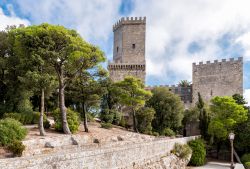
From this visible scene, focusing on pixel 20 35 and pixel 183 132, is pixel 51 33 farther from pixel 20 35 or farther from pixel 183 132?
pixel 183 132

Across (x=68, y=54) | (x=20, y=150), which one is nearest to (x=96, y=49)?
(x=68, y=54)

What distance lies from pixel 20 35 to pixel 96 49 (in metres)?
5.53

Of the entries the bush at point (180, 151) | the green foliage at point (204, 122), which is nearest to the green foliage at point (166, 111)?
the green foliage at point (204, 122)

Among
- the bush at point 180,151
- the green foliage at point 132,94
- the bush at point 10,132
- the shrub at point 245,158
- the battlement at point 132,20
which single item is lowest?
the shrub at point 245,158

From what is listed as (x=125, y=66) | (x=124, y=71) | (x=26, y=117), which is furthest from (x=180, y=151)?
(x=125, y=66)

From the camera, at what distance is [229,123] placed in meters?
29.3

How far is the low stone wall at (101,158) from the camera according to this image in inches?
→ 357

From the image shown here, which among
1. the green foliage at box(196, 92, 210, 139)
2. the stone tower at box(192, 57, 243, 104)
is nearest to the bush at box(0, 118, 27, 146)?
the green foliage at box(196, 92, 210, 139)

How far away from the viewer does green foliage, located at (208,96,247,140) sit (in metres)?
29.6

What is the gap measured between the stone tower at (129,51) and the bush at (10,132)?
28.6 metres

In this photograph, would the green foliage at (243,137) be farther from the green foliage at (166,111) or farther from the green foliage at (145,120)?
the green foliage at (145,120)

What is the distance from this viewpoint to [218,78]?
44812 mm

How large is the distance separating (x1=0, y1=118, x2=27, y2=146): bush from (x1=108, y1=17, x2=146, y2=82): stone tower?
28.6m

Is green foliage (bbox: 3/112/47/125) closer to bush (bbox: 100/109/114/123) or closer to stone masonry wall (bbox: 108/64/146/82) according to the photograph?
bush (bbox: 100/109/114/123)
